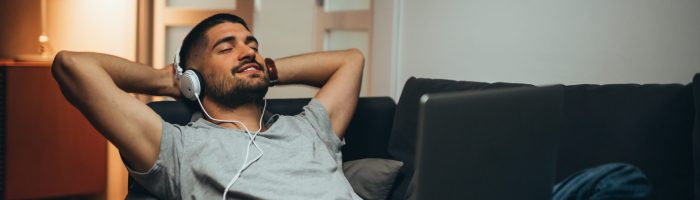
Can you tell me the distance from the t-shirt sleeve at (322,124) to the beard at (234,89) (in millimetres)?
147

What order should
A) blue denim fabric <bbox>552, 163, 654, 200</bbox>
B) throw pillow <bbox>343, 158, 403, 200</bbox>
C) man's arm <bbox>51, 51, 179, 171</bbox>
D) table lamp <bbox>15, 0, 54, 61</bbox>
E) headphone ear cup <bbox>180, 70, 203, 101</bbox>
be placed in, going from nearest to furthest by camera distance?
blue denim fabric <bbox>552, 163, 654, 200</bbox>, man's arm <bbox>51, 51, 179, 171</bbox>, headphone ear cup <bbox>180, 70, 203, 101</bbox>, throw pillow <bbox>343, 158, 403, 200</bbox>, table lamp <bbox>15, 0, 54, 61</bbox>

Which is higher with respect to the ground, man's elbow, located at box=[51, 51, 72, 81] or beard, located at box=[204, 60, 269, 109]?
man's elbow, located at box=[51, 51, 72, 81]

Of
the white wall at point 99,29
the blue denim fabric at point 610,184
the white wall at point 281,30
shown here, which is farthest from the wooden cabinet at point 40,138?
the blue denim fabric at point 610,184

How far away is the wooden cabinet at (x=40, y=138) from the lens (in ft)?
11.4

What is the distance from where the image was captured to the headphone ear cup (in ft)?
6.06

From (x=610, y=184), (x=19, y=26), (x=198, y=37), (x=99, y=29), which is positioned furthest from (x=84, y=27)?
(x=610, y=184)

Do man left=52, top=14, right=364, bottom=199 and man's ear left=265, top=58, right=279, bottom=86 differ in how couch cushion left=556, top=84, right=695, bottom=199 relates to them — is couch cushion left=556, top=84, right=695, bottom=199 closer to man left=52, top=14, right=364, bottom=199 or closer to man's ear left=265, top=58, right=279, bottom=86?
man left=52, top=14, right=364, bottom=199

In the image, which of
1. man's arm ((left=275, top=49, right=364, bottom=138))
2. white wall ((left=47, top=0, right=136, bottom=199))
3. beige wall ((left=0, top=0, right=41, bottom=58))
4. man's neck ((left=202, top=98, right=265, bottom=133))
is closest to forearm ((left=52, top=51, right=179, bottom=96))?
man's neck ((left=202, top=98, right=265, bottom=133))

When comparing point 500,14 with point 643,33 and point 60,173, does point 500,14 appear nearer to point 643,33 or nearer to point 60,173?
point 643,33

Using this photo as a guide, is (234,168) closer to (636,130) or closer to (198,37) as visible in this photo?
(198,37)

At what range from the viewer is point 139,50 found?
155 inches

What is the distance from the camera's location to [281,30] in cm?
395

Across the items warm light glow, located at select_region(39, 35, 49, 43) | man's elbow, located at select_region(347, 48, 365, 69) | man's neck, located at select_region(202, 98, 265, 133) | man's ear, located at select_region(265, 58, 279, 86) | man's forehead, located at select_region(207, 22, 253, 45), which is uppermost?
man's forehead, located at select_region(207, 22, 253, 45)

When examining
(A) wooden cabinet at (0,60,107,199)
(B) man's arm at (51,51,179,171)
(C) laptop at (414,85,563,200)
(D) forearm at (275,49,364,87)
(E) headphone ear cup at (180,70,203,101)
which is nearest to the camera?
(C) laptop at (414,85,563,200)
